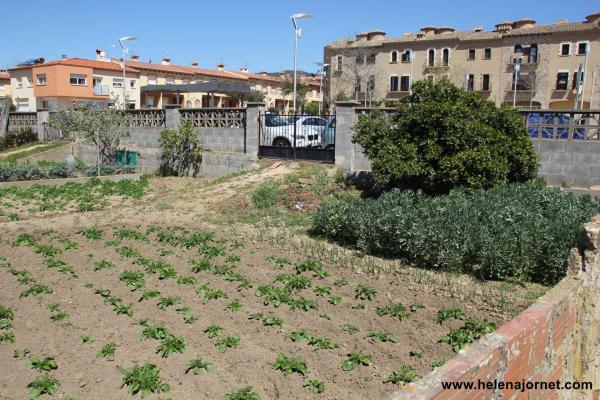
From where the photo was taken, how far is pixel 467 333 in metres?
5.05

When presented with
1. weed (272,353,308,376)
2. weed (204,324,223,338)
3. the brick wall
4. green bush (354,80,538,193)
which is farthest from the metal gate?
weed (272,353,308,376)

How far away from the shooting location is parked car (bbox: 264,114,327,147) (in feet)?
53.1

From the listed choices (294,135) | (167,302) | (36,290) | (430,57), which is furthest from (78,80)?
(167,302)

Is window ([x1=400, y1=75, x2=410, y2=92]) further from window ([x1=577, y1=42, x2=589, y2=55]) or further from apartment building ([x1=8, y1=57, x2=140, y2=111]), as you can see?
apartment building ([x1=8, y1=57, x2=140, y2=111])

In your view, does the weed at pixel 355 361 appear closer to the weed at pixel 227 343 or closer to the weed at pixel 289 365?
the weed at pixel 289 365

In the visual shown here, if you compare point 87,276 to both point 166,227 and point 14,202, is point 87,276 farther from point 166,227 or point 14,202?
point 14,202

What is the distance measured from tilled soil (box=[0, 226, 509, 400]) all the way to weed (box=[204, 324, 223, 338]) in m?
0.07

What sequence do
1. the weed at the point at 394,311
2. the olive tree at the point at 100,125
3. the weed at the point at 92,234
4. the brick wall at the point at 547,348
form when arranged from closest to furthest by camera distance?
the brick wall at the point at 547,348, the weed at the point at 394,311, the weed at the point at 92,234, the olive tree at the point at 100,125

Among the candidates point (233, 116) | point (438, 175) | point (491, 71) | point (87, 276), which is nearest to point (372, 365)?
point (87, 276)

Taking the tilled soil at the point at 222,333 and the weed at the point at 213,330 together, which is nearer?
the tilled soil at the point at 222,333

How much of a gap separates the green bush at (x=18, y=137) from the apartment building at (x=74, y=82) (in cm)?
2184

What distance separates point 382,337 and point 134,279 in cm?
336

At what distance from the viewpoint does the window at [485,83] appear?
54.7 meters

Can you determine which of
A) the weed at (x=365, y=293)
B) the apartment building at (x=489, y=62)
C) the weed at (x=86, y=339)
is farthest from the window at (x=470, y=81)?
the weed at (x=86, y=339)
